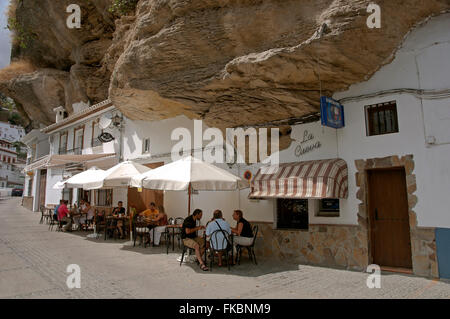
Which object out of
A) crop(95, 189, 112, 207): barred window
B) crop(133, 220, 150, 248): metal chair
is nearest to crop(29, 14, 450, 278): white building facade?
crop(133, 220, 150, 248): metal chair

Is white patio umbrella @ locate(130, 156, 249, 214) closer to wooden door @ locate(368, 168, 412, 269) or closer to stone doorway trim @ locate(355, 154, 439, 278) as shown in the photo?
stone doorway trim @ locate(355, 154, 439, 278)

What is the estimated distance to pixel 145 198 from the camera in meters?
13.8

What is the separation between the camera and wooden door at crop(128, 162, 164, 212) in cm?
1284

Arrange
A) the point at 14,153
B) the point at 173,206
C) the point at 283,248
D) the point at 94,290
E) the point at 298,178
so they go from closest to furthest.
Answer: the point at 94,290 → the point at 298,178 → the point at 283,248 → the point at 173,206 → the point at 14,153

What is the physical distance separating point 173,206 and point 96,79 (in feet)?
40.2

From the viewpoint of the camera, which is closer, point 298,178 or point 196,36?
point 298,178

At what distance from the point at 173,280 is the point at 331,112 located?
5.03m

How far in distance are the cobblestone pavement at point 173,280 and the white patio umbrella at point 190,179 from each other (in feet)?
6.26

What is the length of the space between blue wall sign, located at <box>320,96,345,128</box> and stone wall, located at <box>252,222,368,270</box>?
2440 mm

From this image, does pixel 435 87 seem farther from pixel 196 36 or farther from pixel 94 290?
pixel 94 290

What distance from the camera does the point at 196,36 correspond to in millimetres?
8742

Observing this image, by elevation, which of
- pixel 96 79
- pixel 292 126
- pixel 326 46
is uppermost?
pixel 96 79

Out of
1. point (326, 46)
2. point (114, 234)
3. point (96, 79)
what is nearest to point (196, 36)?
point (326, 46)

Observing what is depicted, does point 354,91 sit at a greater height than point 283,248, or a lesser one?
greater
